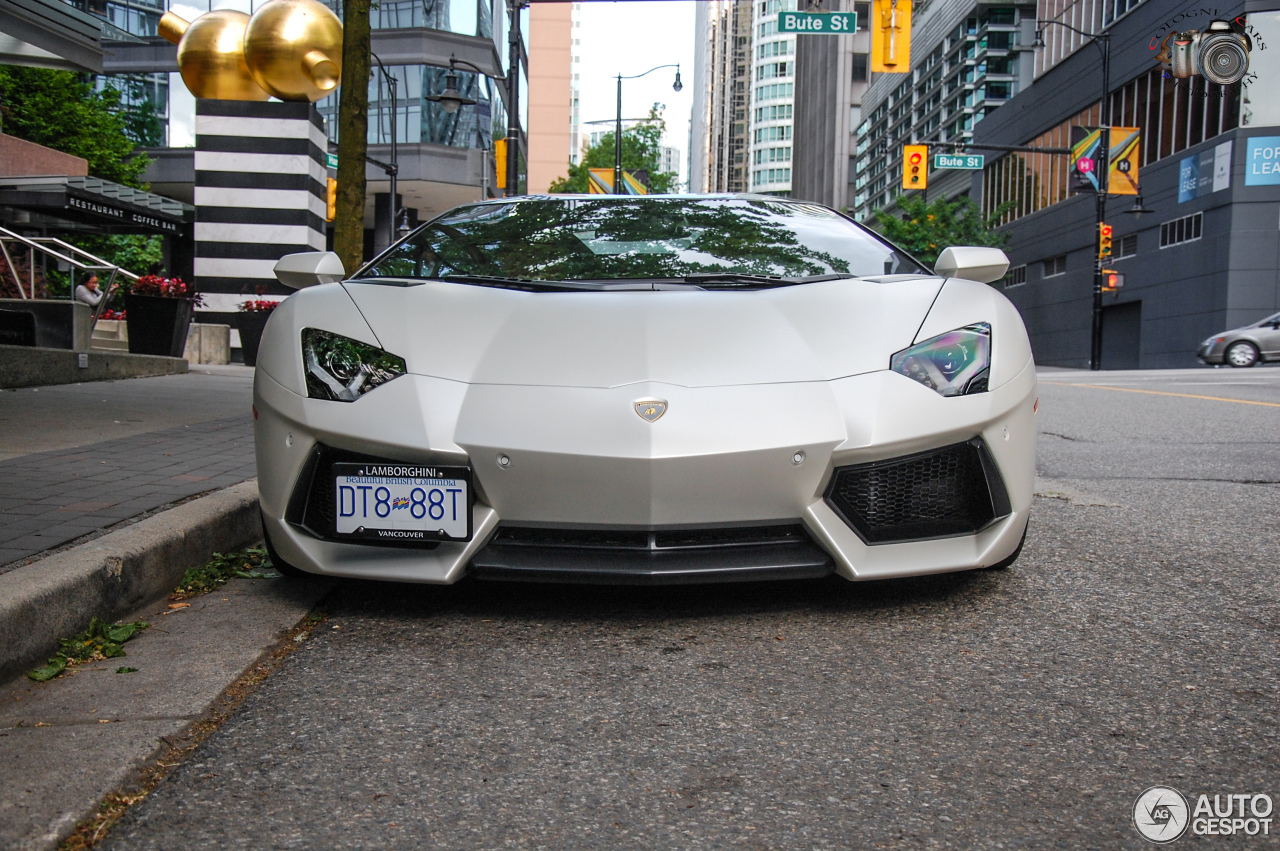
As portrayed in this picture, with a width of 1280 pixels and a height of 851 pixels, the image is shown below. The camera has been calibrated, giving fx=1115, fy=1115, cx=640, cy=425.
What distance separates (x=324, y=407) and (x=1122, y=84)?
41.7 m

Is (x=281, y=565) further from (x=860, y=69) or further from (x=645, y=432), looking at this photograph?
(x=860, y=69)

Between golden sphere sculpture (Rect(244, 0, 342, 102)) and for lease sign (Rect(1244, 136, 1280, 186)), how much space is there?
26863 mm

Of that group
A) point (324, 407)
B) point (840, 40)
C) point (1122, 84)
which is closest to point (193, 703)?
point (324, 407)

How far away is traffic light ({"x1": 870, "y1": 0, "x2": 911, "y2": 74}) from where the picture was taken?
58.3 ft

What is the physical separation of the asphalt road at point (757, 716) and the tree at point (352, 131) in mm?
5489

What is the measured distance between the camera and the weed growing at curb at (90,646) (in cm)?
262

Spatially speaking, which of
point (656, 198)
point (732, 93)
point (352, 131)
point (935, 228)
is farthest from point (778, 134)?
point (656, 198)

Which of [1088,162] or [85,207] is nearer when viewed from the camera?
[85,207]

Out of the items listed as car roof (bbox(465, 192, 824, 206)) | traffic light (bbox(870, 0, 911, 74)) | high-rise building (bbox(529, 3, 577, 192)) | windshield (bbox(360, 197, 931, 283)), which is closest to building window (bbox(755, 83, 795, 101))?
high-rise building (bbox(529, 3, 577, 192))

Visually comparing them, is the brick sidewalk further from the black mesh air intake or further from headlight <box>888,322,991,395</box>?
headlight <box>888,322,991,395</box>

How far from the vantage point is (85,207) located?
15195 mm

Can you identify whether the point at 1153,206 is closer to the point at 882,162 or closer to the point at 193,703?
the point at 193,703

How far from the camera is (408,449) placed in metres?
2.89
